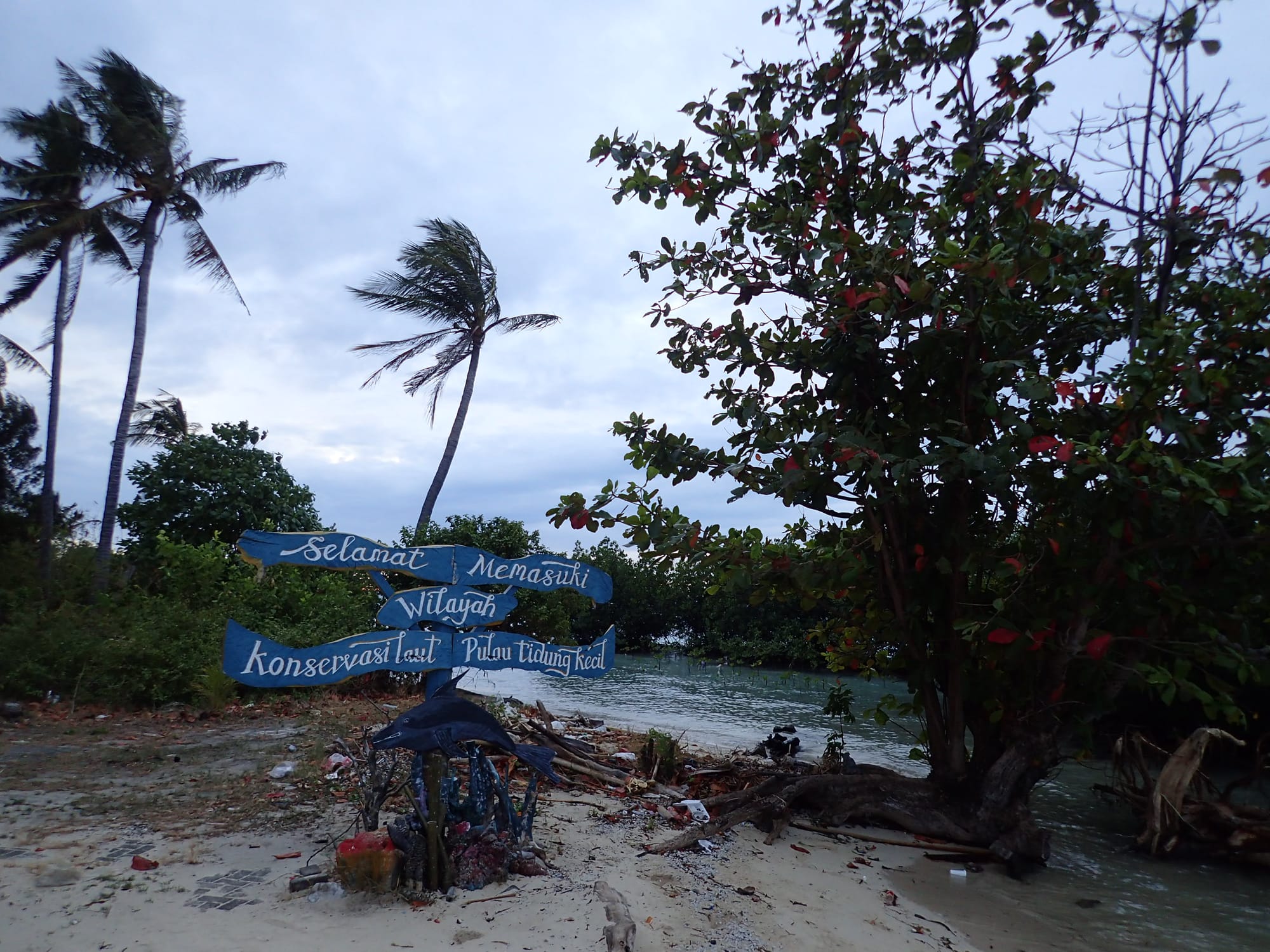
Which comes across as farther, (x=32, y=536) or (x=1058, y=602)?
(x=32, y=536)

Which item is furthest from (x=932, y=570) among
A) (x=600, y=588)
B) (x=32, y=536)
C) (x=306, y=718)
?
(x=32, y=536)

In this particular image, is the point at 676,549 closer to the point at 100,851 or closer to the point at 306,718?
the point at 100,851

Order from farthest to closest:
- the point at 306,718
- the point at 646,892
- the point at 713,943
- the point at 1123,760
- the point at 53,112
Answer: the point at 53,112 → the point at 306,718 → the point at 1123,760 → the point at 646,892 → the point at 713,943

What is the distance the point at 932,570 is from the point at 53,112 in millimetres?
16774

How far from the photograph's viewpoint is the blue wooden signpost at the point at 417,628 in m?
4.82

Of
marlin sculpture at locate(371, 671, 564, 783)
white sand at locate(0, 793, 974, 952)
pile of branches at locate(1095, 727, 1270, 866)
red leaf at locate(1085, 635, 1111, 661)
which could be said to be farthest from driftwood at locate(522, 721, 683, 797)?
pile of branches at locate(1095, 727, 1270, 866)

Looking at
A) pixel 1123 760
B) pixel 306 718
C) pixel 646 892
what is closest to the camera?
pixel 646 892

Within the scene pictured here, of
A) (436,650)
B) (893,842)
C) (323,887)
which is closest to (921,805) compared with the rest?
(893,842)

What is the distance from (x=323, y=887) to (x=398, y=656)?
4.60 feet

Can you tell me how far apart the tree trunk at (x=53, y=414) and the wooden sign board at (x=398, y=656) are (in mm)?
11871

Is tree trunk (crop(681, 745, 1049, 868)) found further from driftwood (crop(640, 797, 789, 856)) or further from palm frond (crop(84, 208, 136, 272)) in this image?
palm frond (crop(84, 208, 136, 272))

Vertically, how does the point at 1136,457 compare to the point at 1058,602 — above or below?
above

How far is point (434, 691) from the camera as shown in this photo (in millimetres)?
5254

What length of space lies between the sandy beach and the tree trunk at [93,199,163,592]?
7.59 m
